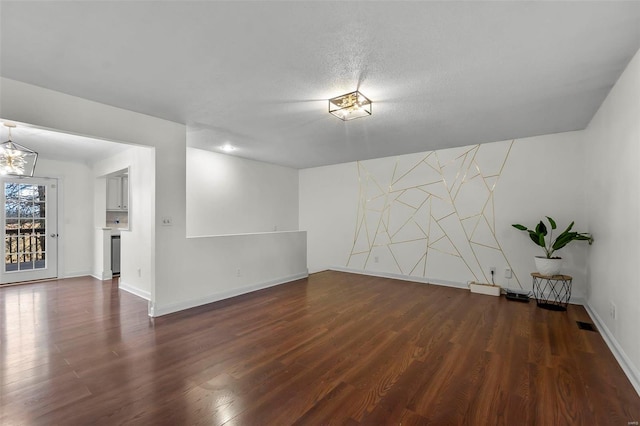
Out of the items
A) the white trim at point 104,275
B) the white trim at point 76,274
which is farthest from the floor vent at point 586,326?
the white trim at point 76,274

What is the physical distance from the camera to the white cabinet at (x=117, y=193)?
6.27 metres

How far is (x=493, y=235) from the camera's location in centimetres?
478

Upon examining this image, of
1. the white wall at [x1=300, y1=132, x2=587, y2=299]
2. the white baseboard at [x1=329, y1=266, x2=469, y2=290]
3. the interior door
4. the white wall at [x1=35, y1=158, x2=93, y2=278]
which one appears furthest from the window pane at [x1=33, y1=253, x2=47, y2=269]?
the white baseboard at [x1=329, y1=266, x2=469, y2=290]

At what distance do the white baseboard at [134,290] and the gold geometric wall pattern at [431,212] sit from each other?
400 centimetres

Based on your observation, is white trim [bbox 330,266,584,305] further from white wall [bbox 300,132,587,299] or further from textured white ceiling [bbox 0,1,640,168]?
textured white ceiling [bbox 0,1,640,168]

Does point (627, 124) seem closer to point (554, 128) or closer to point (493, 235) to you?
point (554, 128)

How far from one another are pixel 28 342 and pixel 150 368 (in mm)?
1590

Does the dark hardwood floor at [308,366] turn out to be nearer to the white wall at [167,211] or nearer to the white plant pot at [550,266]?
the white wall at [167,211]

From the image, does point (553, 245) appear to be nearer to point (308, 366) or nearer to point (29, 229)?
point (308, 366)

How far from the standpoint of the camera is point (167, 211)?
12.3 feet

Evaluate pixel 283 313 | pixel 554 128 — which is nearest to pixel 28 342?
pixel 283 313

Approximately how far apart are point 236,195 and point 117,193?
2861 mm

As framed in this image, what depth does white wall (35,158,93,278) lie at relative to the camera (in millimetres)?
5859

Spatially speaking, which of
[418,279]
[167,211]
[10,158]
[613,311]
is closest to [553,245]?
[613,311]
